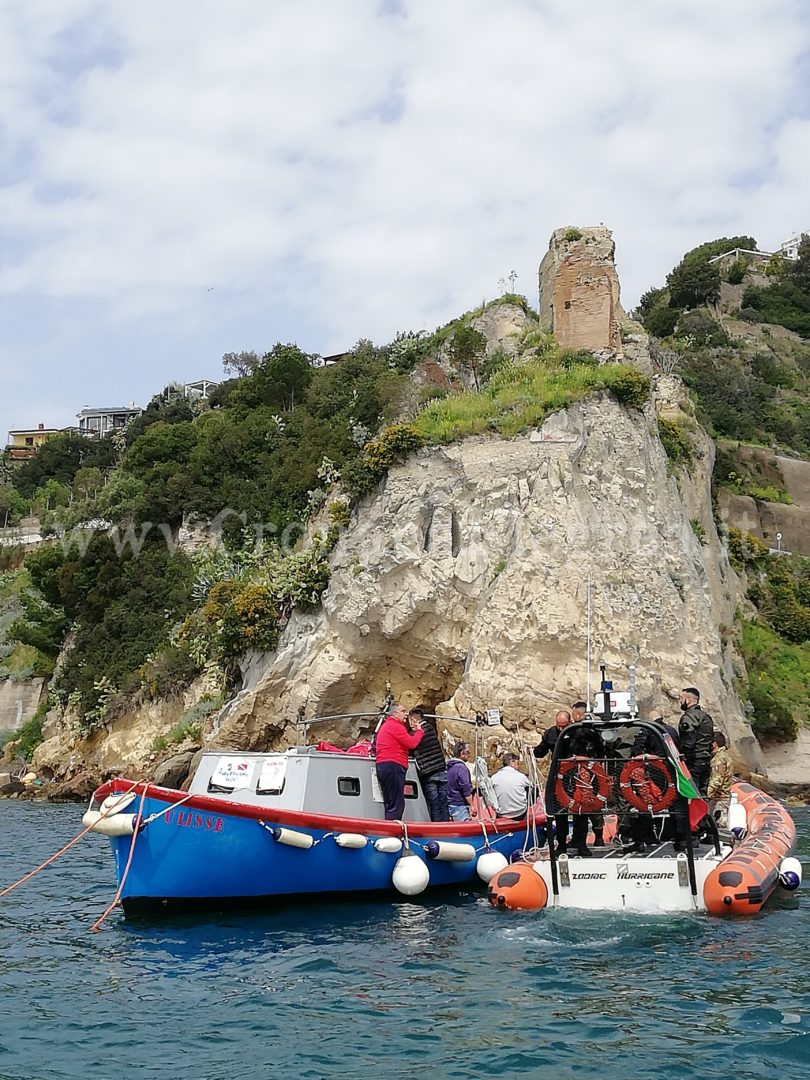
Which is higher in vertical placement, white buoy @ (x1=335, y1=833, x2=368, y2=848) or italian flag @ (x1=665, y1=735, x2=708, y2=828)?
italian flag @ (x1=665, y1=735, x2=708, y2=828)

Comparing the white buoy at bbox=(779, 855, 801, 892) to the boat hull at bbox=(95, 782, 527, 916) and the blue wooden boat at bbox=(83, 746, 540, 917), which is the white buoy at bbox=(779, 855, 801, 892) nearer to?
the blue wooden boat at bbox=(83, 746, 540, 917)

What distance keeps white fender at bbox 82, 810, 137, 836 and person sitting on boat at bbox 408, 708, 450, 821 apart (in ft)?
16.6

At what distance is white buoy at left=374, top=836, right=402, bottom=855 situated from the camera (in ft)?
47.9

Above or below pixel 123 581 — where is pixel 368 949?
below

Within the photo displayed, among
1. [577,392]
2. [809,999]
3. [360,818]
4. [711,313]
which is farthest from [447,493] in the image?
[711,313]

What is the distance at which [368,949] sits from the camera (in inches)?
468

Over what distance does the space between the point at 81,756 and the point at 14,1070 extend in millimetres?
28496

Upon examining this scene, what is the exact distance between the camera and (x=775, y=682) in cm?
3769

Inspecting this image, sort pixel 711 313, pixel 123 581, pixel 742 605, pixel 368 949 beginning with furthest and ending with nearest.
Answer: pixel 711 313, pixel 742 605, pixel 123 581, pixel 368 949

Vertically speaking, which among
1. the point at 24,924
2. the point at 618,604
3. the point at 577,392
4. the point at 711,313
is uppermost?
the point at 711,313

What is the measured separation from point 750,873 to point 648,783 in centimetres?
161

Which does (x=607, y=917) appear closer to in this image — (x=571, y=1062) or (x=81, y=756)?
(x=571, y=1062)

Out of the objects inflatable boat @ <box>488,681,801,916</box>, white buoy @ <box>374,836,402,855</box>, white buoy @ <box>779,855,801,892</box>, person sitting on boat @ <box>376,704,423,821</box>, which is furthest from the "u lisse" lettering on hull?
white buoy @ <box>779,855,801,892</box>

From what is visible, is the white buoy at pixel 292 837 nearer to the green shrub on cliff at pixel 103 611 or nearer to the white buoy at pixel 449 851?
the white buoy at pixel 449 851
